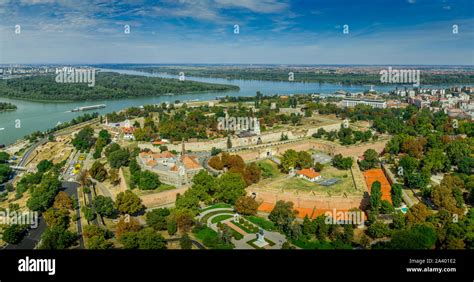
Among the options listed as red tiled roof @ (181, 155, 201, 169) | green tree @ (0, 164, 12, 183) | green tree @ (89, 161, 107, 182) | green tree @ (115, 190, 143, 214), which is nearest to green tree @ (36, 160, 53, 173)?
green tree @ (0, 164, 12, 183)

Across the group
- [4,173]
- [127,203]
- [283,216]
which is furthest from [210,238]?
[4,173]

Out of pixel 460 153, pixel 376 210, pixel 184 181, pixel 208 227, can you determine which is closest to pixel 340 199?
pixel 376 210

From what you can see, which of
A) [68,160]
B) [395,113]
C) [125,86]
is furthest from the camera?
[125,86]

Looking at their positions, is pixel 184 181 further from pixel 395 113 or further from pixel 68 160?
pixel 395 113

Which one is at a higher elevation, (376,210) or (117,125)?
(117,125)

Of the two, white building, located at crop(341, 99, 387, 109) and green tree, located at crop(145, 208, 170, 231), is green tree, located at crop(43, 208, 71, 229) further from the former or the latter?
white building, located at crop(341, 99, 387, 109)

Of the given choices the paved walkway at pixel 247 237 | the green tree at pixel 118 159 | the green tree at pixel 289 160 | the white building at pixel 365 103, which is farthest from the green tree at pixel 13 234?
the white building at pixel 365 103

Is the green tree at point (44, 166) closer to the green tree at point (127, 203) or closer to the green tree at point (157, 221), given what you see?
the green tree at point (127, 203)
